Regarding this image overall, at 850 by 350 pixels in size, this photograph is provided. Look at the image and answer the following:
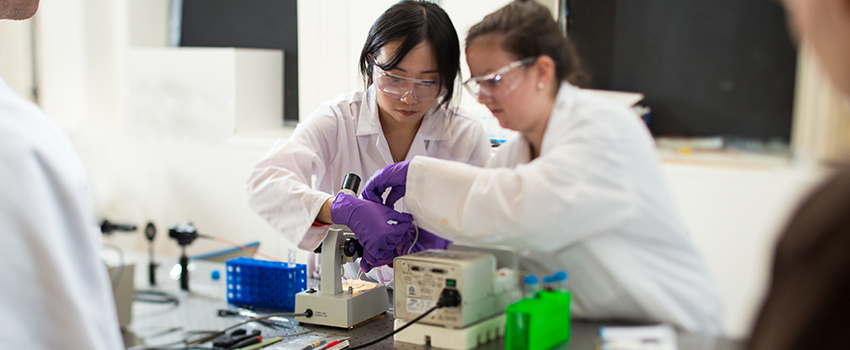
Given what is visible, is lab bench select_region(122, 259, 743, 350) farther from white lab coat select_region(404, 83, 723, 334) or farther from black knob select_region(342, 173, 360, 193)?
black knob select_region(342, 173, 360, 193)

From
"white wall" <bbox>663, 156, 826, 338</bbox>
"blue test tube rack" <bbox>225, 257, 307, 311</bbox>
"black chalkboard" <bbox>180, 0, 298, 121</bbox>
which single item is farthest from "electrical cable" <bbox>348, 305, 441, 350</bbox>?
"black chalkboard" <bbox>180, 0, 298, 121</bbox>

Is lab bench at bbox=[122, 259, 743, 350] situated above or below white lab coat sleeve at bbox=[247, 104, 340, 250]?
below

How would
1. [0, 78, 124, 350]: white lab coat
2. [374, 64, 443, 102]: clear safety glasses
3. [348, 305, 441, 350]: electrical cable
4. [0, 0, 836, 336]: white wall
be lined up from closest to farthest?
[0, 78, 124, 350]: white lab coat
[0, 0, 836, 336]: white wall
[348, 305, 441, 350]: electrical cable
[374, 64, 443, 102]: clear safety glasses

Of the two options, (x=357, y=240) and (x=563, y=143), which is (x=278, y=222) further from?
(x=563, y=143)

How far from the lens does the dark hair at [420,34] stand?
115 centimetres

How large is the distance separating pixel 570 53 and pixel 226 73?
1.54 m

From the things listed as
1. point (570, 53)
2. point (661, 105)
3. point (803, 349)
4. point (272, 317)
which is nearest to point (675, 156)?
point (661, 105)

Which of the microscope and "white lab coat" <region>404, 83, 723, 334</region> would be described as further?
the microscope

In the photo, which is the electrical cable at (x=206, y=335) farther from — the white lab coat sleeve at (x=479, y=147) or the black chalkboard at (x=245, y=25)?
the black chalkboard at (x=245, y=25)

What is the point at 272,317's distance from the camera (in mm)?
1390

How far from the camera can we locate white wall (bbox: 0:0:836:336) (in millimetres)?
835

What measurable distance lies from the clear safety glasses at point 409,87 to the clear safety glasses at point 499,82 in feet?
0.52

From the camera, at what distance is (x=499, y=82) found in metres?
1.00

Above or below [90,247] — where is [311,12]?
above
